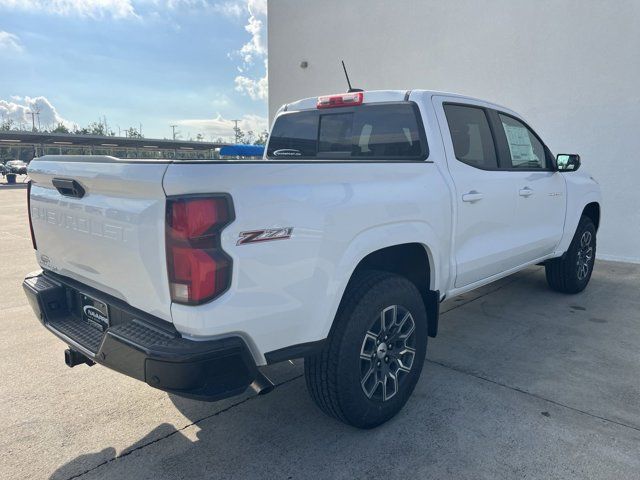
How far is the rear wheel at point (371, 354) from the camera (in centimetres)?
226

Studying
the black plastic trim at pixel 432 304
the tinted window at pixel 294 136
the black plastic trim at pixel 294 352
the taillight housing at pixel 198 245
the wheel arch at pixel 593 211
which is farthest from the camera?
the wheel arch at pixel 593 211

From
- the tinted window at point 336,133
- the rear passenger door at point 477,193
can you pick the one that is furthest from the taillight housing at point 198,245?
the tinted window at point 336,133

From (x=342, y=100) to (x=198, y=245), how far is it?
2.09m

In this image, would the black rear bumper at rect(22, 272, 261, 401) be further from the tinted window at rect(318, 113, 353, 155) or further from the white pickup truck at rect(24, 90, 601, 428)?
the tinted window at rect(318, 113, 353, 155)

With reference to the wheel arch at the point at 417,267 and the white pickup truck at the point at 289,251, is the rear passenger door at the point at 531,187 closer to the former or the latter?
the white pickup truck at the point at 289,251

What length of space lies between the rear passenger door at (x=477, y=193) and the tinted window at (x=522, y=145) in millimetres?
289

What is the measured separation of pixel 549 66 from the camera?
7203 mm

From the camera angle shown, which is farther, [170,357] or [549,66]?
[549,66]

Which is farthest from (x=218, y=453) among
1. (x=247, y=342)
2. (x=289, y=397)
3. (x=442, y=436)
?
(x=442, y=436)

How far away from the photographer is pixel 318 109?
362 centimetres

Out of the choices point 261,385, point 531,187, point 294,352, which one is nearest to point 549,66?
point 531,187

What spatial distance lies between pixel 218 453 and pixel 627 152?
7095 mm

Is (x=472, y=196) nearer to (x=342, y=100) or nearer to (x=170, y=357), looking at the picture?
(x=342, y=100)

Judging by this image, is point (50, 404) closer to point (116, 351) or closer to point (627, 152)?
point (116, 351)
